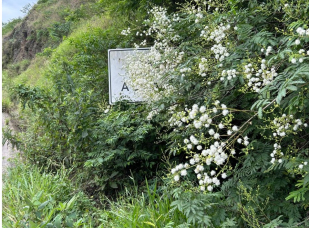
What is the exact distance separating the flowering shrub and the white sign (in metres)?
0.59

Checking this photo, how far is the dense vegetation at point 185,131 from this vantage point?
1853 mm

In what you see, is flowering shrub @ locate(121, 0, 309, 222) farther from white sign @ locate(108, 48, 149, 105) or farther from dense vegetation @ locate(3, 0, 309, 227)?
white sign @ locate(108, 48, 149, 105)

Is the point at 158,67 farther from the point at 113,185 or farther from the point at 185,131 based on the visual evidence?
the point at 113,185

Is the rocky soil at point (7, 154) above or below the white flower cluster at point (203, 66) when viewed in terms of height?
below

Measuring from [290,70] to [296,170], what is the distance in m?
0.62

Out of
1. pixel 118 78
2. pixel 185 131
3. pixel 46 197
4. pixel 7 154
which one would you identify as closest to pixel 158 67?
pixel 185 131

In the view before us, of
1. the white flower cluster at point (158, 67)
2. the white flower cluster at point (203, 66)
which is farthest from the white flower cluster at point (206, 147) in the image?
the white flower cluster at point (158, 67)

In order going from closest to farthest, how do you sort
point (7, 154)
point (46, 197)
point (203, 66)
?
point (203, 66)
point (46, 197)
point (7, 154)

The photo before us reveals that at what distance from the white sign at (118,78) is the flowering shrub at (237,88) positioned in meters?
0.59

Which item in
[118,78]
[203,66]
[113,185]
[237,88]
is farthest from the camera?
[118,78]

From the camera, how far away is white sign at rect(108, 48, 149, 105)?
398 cm

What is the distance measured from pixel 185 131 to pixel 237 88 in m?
0.64

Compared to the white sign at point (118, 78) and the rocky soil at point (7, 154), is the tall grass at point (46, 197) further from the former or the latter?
the white sign at point (118, 78)

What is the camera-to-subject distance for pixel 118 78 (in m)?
4.05
